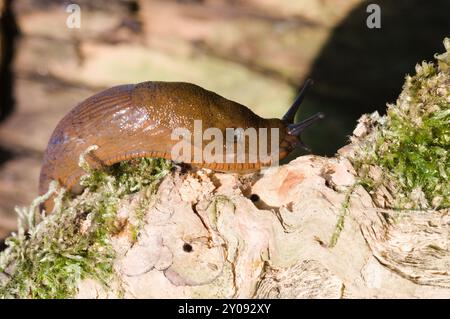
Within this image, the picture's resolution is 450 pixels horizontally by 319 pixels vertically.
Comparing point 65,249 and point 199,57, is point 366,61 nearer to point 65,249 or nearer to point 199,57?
point 199,57

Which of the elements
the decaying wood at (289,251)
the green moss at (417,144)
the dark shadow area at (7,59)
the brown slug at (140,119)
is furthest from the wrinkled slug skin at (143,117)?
the dark shadow area at (7,59)

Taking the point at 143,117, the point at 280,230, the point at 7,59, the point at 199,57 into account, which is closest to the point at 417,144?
the point at 280,230

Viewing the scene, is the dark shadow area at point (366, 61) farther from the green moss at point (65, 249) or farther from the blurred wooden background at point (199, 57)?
the green moss at point (65, 249)

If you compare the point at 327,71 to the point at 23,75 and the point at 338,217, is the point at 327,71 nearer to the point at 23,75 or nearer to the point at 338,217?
the point at 23,75

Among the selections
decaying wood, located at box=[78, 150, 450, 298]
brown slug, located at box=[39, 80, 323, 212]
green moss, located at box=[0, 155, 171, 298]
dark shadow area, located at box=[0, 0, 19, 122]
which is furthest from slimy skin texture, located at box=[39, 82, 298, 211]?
dark shadow area, located at box=[0, 0, 19, 122]

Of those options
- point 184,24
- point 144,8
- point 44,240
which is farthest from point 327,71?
point 44,240

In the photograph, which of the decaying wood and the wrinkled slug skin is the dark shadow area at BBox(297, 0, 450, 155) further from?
the decaying wood
